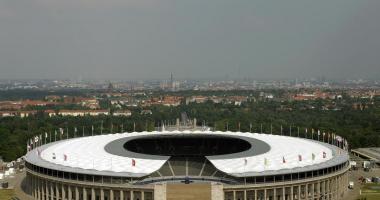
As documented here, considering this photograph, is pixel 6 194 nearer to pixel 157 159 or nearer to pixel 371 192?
pixel 157 159

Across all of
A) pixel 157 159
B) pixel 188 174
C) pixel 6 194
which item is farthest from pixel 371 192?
pixel 6 194

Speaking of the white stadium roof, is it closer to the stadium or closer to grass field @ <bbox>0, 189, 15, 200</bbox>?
the stadium

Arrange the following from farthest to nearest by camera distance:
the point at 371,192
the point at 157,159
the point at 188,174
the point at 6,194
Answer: the point at 188,174, the point at 371,192, the point at 6,194, the point at 157,159

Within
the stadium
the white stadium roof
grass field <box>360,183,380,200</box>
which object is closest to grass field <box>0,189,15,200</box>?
the stadium

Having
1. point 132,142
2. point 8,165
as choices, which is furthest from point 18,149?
point 132,142

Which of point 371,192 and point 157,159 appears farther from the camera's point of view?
point 371,192

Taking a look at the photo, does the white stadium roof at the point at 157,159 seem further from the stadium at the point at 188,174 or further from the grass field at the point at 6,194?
the grass field at the point at 6,194
